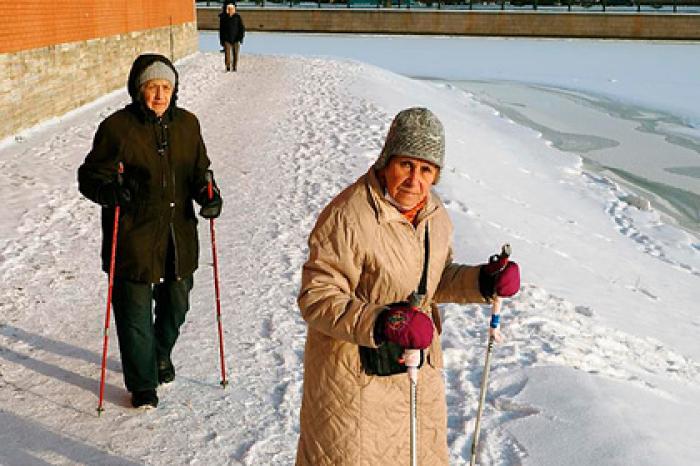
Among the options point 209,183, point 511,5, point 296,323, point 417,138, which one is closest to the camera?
point 417,138

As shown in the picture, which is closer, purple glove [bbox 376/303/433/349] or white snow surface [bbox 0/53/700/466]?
purple glove [bbox 376/303/433/349]

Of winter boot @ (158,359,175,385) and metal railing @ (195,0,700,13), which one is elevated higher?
metal railing @ (195,0,700,13)

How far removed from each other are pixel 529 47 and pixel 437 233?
116 feet

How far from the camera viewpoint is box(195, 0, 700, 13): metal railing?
136 ft

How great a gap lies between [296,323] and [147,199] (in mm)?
1920

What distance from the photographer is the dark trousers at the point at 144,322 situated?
436cm

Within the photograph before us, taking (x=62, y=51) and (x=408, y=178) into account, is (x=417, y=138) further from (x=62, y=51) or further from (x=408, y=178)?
(x=62, y=51)

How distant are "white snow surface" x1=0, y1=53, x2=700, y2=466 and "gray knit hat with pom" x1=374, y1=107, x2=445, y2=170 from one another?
2054mm

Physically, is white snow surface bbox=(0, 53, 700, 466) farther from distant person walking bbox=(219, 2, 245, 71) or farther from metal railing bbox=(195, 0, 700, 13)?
metal railing bbox=(195, 0, 700, 13)

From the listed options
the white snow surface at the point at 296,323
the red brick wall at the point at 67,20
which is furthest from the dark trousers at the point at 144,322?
the red brick wall at the point at 67,20

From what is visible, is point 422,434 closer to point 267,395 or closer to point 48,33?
point 267,395

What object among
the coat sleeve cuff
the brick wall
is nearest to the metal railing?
the brick wall

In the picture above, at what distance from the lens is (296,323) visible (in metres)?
5.99

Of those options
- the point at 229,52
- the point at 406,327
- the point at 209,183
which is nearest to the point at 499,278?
the point at 406,327
